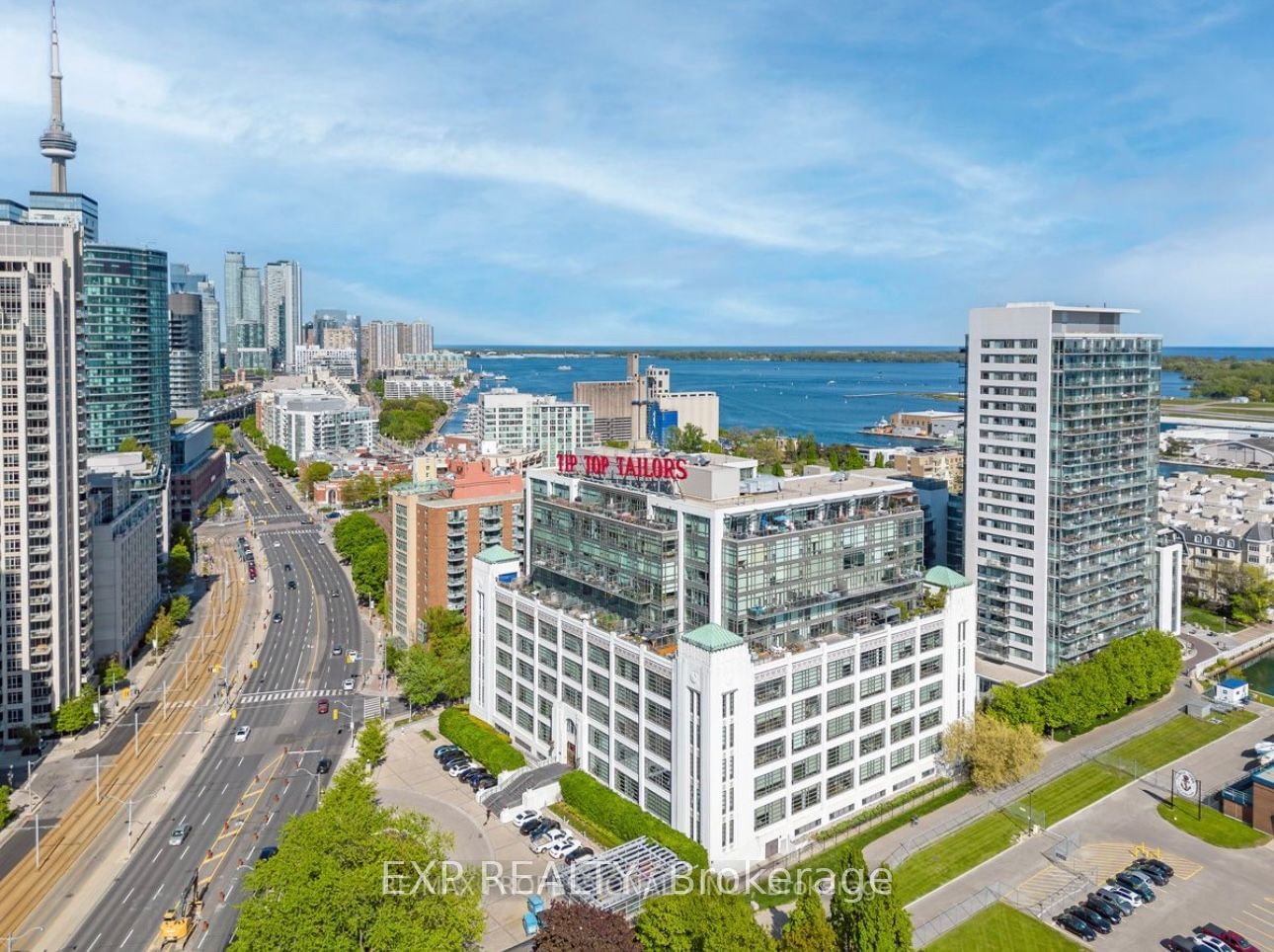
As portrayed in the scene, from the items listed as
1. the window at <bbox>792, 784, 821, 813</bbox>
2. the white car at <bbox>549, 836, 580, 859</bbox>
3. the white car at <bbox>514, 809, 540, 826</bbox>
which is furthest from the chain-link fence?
the white car at <bbox>514, 809, 540, 826</bbox>

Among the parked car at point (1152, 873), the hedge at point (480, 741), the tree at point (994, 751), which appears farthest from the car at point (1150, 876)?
the hedge at point (480, 741)

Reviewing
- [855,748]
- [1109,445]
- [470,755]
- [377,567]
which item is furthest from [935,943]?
[377,567]

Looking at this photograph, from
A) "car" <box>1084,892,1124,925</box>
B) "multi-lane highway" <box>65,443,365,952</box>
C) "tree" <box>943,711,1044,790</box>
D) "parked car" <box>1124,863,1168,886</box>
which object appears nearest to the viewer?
"car" <box>1084,892,1124,925</box>

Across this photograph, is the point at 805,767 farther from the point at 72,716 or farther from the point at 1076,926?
the point at 72,716

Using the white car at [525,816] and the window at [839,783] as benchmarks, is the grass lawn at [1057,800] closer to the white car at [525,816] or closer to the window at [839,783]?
the window at [839,783]

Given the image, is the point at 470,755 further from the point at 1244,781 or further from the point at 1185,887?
the point at 1244,781

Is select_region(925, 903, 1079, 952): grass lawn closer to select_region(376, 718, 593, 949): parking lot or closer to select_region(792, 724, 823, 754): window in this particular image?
select_region(792, 724, 823, 754): window
